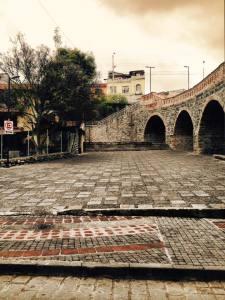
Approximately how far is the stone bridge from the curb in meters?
14.3

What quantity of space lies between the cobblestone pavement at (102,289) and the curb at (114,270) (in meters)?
0.09

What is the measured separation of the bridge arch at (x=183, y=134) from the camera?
26.7 meters

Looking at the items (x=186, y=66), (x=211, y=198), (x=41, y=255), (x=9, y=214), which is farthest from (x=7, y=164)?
(x=186, y=66)

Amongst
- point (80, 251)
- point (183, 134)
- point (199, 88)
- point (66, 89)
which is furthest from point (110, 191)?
point (183, 134)

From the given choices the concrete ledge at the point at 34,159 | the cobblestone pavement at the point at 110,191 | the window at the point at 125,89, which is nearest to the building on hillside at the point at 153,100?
the concrete ledge at the point at 34,159

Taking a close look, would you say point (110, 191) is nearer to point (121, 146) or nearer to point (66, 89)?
point (66, 89)

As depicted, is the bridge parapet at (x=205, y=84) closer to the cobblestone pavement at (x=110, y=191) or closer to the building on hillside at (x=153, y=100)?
the building on hillside at (x=153, y=100)

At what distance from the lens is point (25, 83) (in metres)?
17.6

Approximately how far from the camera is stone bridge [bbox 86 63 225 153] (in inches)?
747

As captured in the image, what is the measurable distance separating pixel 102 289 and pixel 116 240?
1.25 metres

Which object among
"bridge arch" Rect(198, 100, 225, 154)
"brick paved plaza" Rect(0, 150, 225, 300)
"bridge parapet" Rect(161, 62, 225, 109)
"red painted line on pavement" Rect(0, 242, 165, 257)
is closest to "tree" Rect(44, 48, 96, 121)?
"bridge parapet" Rect(161, 62, 225, 109)

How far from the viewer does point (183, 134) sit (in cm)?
2714

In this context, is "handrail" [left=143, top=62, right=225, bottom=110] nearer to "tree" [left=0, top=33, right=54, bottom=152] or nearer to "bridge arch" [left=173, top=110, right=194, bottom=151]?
"bridge arch" [left=173, top=110, right=194, bottom=151]

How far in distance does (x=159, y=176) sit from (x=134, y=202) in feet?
12.6
